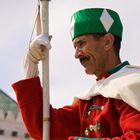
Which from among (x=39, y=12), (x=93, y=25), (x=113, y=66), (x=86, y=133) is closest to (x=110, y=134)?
(x=86, y=133)

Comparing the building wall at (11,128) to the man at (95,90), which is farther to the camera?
the building wall at (11,128)

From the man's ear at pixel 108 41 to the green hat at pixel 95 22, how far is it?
0.13 ft

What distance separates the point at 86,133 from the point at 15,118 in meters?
31.6

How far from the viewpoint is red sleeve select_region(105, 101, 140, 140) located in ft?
15.0

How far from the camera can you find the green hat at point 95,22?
206 inches

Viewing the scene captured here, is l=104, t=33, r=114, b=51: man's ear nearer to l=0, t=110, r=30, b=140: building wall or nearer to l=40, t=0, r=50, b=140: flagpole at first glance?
l=40, t=0, r=50, b=140: flagpole

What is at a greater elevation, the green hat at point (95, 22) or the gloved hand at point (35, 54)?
the green hat at point (95, 22)

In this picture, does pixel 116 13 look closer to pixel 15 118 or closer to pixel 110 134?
pixel 110 134

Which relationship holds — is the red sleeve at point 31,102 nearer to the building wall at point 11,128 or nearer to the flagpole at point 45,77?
the flagpole at point 45,77

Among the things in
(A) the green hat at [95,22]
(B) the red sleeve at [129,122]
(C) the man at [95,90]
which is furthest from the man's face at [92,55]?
(B) the red sleeve at [129,122]

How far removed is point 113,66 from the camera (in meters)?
5.17

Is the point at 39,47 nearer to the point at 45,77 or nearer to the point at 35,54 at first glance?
the point at 35,54

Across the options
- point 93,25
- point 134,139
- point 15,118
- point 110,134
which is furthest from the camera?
point 15,118

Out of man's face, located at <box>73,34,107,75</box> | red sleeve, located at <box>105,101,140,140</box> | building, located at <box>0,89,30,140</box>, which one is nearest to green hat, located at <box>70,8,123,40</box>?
man's face, located at <box>73,34,107,75</box>
